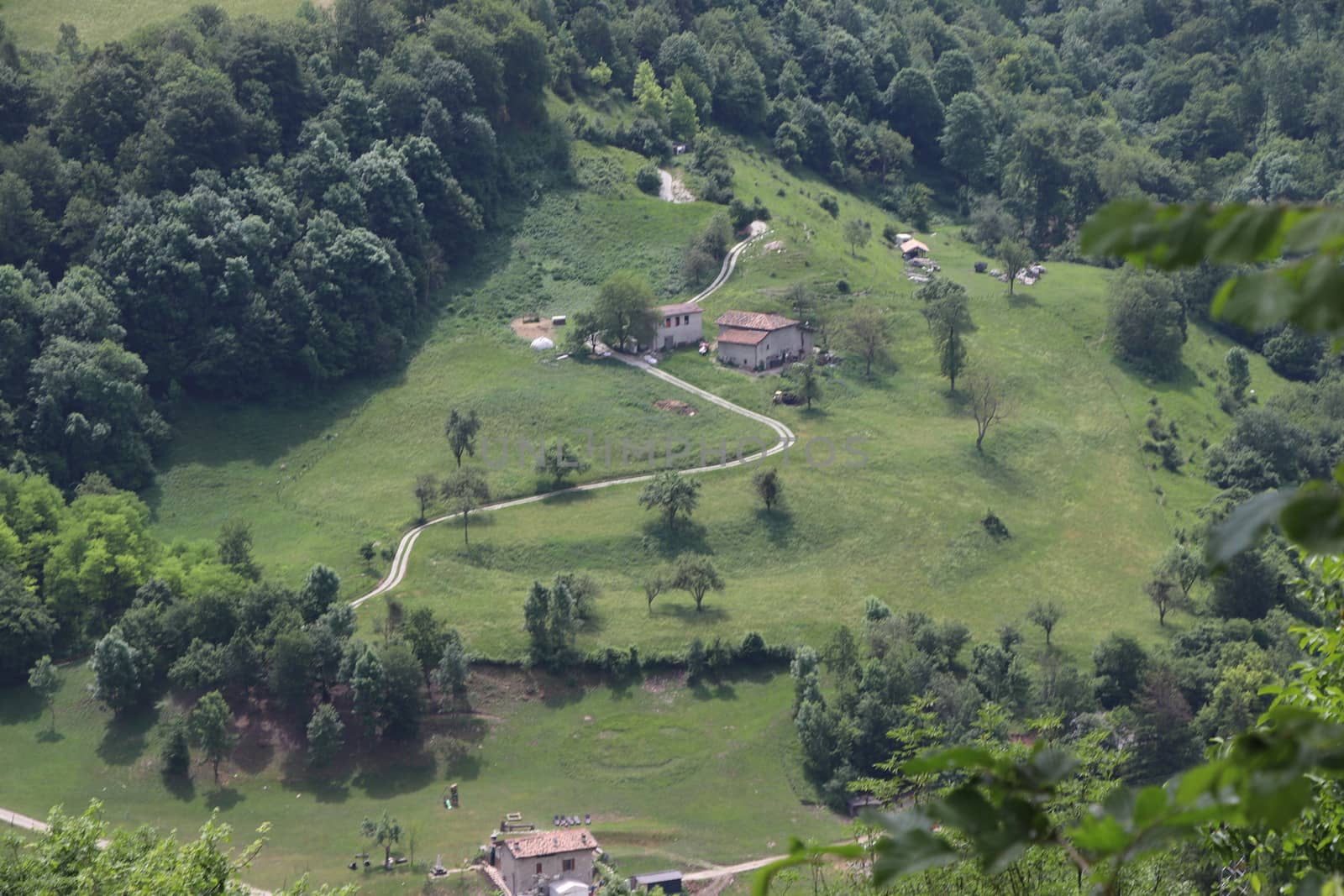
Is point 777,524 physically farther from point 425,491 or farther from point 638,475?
point 425,491

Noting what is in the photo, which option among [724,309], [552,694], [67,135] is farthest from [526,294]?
[552,694]

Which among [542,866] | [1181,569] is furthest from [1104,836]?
[1181,569]

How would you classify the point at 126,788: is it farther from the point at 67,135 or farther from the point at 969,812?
the point at 969,812

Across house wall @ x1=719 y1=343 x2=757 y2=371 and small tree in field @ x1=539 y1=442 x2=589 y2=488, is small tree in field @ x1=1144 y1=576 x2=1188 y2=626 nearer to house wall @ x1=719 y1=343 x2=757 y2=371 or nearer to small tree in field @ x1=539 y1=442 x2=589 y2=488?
house wall @ x1=719 y1=343 x2=757 y2=371

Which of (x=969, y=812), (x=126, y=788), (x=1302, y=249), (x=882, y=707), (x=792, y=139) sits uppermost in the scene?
(x=1302, y=249)

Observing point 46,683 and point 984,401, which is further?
point 984,401

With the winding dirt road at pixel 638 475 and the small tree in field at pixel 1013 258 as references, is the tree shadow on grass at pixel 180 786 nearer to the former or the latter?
the winding dirt road at pixel 638 475
